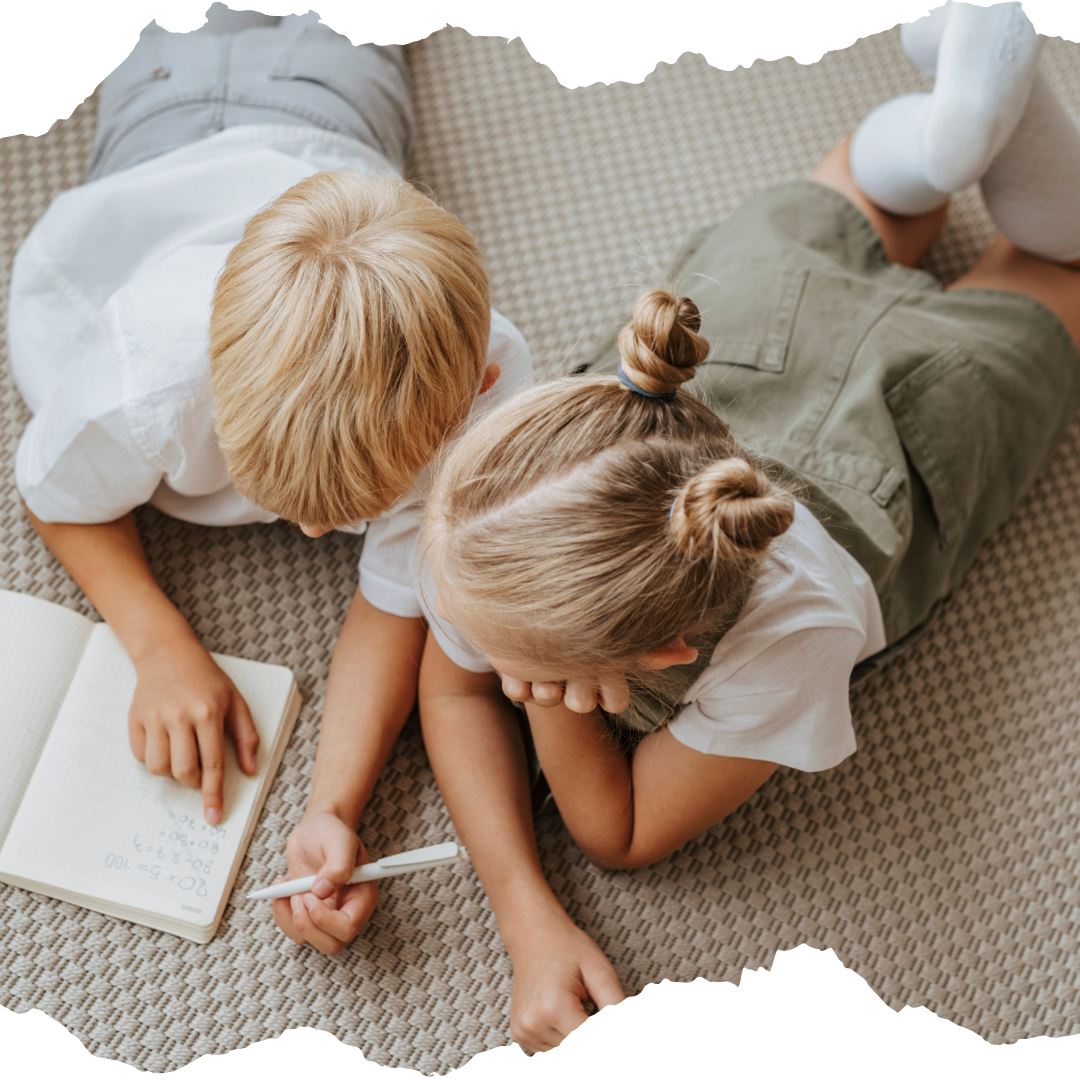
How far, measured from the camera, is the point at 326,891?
25.5 inches

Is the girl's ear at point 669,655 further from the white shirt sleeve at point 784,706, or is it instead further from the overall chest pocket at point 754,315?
the overall chest pocket at point 754,315

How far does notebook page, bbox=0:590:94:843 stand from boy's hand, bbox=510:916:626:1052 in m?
0.37

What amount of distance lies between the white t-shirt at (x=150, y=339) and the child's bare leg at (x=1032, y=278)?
0.43 meters

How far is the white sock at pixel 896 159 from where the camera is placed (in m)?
0.78

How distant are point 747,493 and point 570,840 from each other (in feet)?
1.36

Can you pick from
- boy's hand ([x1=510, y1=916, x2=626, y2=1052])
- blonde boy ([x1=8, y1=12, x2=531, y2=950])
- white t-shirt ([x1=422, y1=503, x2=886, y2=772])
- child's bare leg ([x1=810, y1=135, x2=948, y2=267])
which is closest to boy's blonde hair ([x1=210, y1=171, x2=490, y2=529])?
blonde boy ([x1=8, y1=12, x2=531, y2=950])

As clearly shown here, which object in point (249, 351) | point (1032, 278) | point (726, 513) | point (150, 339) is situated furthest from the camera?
point (1032, 278)

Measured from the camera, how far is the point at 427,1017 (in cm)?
68

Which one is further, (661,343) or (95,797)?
(95,797)

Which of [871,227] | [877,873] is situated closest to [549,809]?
[877,873]

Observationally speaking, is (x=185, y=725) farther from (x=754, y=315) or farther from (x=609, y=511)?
(x=754, y=315)

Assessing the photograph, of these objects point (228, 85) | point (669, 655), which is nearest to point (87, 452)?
point (228, 85)

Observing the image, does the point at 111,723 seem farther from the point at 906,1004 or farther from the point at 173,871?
the point at 906,1004

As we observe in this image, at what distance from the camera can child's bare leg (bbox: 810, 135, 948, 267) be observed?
83cm
